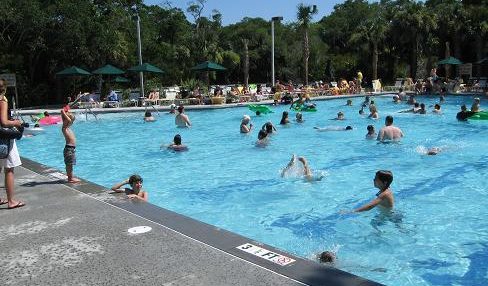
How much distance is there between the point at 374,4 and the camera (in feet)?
216

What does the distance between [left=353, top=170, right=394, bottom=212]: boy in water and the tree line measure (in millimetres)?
22710

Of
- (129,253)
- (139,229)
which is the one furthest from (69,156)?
(129,253)

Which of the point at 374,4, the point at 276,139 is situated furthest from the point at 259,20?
the point at 276,139

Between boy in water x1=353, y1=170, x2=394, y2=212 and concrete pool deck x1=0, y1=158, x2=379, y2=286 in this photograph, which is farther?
boy in water x1=353, y1=170, x2=394, y2=212

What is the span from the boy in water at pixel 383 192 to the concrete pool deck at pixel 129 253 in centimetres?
252

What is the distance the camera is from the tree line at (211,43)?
85.3 ft

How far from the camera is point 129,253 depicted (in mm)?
4070

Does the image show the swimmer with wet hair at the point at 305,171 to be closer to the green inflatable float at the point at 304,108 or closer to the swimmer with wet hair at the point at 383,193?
the swimmer with wet hair at the point at 383,193

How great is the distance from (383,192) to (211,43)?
34.4 m

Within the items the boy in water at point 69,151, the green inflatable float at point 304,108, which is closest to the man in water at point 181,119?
the green inflatable float at point 304,108

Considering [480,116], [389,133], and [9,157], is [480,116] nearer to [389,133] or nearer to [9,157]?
[389,133]

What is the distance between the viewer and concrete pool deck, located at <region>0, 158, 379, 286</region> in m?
3.54

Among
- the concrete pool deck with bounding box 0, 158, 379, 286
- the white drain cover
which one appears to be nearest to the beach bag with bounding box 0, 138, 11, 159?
the concrete pool deck with bounding box 0, 158, 379, 286

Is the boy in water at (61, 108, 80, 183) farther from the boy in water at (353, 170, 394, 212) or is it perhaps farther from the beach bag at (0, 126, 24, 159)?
the boy in water at (353, 170, 394, 212)
